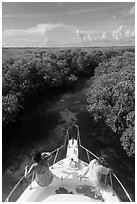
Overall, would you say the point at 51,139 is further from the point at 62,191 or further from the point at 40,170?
the point at 40,170

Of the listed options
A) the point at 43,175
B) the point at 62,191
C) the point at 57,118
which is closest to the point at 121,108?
the point at 57,118

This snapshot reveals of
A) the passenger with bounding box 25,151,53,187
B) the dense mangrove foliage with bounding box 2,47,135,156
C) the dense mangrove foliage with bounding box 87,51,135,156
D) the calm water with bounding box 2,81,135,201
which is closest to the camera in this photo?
the passenger with bounding box 25,151,53,187

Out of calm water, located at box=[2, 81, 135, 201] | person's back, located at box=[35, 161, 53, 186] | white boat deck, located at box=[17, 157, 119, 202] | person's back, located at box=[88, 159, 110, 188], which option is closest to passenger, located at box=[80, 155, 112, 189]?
person's back, located at box=[88, 159, 110, 188]

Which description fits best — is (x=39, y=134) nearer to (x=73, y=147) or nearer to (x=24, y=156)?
(x=24, y=156)

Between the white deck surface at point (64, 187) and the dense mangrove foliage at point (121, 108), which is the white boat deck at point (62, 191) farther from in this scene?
the dense mangrove foliage at point (121, 108)

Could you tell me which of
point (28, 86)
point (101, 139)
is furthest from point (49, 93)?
point (101, 139)

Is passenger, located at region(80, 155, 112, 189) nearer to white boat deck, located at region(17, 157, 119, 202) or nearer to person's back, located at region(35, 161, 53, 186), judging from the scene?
white boat deck, located at region(17, 157, 119, 202)
